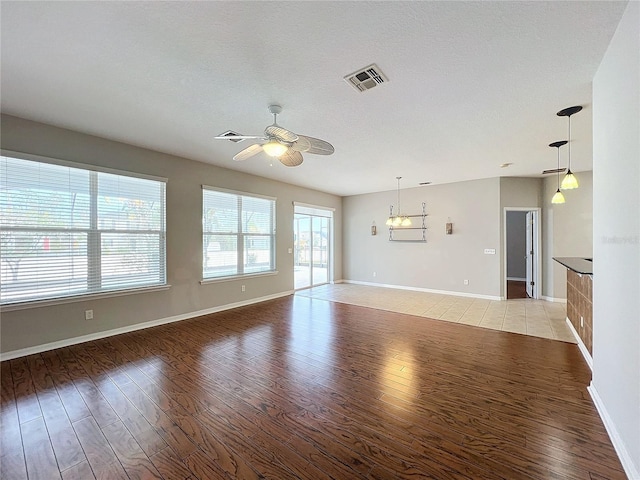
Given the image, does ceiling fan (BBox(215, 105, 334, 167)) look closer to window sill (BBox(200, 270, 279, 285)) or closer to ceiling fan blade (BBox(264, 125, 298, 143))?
ceiling fan blade (BBox(264, 125, 298, 143))

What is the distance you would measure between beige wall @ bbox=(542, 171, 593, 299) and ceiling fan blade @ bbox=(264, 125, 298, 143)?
6.32 metres

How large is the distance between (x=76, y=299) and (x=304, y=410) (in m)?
3.49

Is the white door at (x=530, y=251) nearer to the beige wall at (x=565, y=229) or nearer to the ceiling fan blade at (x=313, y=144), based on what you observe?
the beige wall at (x=565, y=229)

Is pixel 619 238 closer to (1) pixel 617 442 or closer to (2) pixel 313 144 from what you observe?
(1) pixel 617 442

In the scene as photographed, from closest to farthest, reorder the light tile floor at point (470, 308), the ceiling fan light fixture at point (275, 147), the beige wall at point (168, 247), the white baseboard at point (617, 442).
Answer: the white baseboard at point (617, 442), the ceiling fan light fixture at point (275, 147), the beige wall at point (168, 247), the light tile floor at point (470, 308)

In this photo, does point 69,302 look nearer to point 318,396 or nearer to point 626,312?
point 318,396

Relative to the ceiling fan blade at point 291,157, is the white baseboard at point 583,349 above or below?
below

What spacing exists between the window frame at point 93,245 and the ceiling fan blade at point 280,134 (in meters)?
2.90

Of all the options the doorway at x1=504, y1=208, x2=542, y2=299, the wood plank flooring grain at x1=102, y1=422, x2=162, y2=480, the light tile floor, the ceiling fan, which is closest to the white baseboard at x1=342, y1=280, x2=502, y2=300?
the light tile floor

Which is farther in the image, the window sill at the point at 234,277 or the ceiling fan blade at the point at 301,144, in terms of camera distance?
the window sill at the point at 234,277

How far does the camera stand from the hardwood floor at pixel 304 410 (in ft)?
5.50

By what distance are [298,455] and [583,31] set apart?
135 inches

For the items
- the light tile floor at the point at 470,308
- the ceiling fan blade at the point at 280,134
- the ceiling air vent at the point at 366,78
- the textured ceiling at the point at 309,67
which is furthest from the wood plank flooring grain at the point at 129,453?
the light tile floor at the point at 470,308

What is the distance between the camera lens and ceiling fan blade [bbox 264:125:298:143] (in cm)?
246
